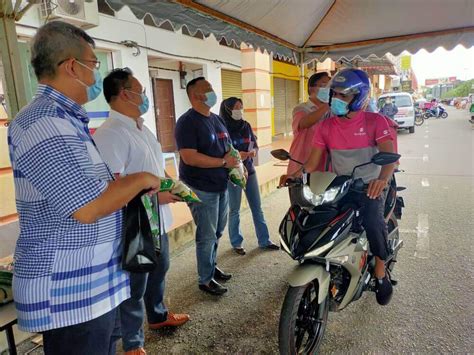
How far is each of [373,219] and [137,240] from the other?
157 centimetres

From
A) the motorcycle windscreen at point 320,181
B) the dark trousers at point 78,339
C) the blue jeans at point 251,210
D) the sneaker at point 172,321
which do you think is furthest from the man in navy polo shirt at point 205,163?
the dark trousers at point 78,339

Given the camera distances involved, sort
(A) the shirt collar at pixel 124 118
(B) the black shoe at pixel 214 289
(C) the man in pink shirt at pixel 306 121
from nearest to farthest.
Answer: (A) the shirt collar at pixel 124 118, (B) the black shoe at pixel 214 289, (C) the man in pink shirt at pixel 306 121

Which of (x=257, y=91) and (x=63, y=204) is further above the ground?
(x=257, y=91)

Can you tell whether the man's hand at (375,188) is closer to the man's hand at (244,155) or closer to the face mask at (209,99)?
the face mask at (209,99)

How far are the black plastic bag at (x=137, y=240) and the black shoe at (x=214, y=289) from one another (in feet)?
5.66

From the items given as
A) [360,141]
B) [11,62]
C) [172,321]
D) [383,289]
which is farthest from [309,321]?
[11,62]

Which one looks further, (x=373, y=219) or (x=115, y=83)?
(x=373, y=219)

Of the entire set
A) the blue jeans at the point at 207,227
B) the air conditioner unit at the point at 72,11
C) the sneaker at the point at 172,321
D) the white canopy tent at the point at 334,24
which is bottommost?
the sneaker at the point at 172,321

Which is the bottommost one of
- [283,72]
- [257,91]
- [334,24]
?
[257,91]

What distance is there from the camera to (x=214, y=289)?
10.4ft

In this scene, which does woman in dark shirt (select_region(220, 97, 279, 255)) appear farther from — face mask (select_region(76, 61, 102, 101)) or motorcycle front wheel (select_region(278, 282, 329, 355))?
face mask (select_region(76, 61, 102, 101))

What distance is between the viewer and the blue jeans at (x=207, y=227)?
9.80 feet

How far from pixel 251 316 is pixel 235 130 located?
194cm

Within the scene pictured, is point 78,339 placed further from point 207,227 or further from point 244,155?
point 244,155
